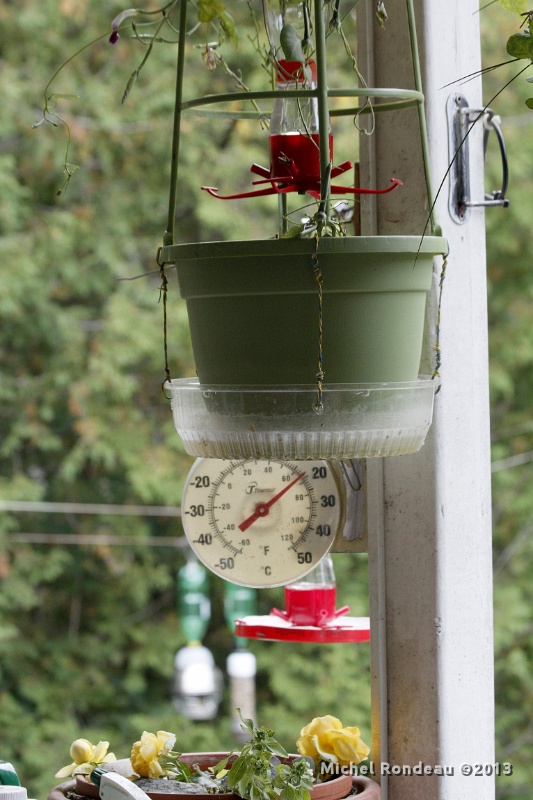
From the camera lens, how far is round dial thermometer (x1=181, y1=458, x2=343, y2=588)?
3.39 ft

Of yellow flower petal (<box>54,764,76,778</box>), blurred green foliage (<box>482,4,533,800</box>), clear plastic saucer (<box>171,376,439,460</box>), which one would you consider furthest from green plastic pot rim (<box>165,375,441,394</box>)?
blurred green foliage (<box>482,4,533,800</box>)

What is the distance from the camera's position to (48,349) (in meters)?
4.14

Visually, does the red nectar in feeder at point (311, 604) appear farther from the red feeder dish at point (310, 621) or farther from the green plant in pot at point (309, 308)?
the green plant in pot at point (309, 308)

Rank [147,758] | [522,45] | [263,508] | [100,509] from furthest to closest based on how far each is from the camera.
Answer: [100,509] → [263,508] → [147,758] → [522,45]

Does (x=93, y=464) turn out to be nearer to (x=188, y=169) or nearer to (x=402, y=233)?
(x=188, y=169)

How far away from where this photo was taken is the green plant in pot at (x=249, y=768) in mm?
849

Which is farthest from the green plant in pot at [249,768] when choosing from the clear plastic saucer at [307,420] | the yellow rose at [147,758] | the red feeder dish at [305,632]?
the clear plastic saucer at [307,420]

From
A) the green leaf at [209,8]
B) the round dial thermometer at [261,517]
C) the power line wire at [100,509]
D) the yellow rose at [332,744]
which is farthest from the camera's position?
the power line wire at [100,509]

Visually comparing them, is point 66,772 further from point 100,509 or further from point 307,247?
point 100,509

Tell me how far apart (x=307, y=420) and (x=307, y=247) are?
123 millimetres

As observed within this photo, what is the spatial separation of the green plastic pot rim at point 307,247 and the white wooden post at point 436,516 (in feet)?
0.63

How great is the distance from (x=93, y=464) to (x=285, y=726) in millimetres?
1233

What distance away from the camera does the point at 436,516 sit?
966mm
